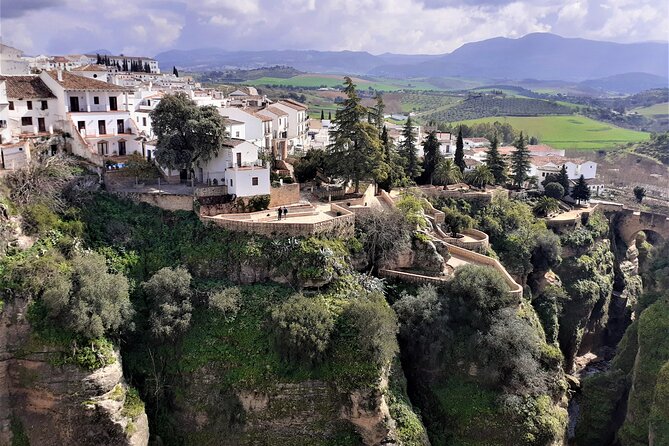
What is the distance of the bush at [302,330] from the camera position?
27938mm

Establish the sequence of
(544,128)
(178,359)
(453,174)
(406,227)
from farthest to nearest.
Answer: (544,128) < (453,174) < (406,227) < (178,359)

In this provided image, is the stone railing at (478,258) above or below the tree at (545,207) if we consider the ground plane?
below

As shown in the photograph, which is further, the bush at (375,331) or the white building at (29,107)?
the white building at (29,107)

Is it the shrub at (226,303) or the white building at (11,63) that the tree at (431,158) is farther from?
the white building at (11,63)

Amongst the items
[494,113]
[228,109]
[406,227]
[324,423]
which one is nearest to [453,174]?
[406,227]

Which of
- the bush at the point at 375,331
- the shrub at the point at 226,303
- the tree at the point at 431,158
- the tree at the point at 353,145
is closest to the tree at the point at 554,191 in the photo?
the tree at the point at 431,158

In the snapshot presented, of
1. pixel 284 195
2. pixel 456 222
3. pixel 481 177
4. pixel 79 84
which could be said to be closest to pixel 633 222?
pixel 481 177

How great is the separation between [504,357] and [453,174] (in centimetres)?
2114

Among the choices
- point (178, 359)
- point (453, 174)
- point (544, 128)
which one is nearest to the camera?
point (178, 359)

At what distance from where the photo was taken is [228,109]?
148ft

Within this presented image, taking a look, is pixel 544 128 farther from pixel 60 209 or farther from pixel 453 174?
pixel 60 209

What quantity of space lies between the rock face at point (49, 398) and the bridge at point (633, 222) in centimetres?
4572

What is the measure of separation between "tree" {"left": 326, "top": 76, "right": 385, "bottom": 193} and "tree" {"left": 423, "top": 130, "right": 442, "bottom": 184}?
34.8 ft

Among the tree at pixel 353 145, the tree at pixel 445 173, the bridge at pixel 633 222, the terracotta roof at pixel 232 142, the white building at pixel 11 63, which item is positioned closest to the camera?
the terracotta roof at pixel 232 142
